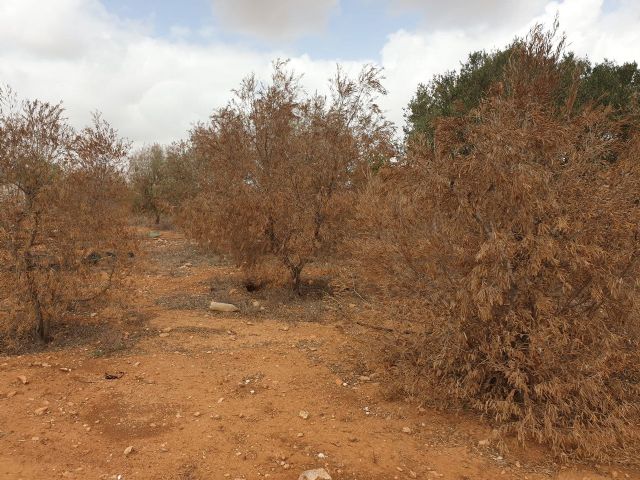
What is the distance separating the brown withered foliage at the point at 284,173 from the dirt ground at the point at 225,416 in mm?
2326

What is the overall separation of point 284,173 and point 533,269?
601cm

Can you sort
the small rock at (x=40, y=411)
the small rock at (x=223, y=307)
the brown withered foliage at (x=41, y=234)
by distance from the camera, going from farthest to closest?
the small rock at (x=223, y=307) → the brown withered foliage at (x=41, y=234) → the small rock at (x=40, y=411)

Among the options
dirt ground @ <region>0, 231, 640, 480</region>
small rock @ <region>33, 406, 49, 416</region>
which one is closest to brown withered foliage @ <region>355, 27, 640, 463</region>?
dirt ground @ <region>0, 231, 640, 480</region>

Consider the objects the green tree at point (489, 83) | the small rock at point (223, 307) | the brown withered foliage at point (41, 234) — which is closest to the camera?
the brown withered foliage at point (41, 234)

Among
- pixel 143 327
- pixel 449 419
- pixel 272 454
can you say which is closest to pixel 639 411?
pixel 449 419

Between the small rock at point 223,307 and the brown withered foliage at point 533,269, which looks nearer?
the brown withered foliage at point 533,269

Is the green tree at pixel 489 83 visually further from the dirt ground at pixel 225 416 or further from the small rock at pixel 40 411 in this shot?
the small rock at pixel 40 411

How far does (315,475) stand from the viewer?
3.45m

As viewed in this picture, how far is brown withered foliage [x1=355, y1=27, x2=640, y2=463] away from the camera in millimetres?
3918

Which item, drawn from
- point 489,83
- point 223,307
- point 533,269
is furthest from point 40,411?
point 489,83

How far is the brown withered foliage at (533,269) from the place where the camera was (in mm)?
3918

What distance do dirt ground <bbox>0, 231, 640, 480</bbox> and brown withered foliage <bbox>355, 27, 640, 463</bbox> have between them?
37 centimetres

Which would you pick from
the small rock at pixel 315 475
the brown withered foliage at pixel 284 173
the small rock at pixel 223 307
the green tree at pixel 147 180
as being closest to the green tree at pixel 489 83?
the brown withered foliage at pixel 284 173

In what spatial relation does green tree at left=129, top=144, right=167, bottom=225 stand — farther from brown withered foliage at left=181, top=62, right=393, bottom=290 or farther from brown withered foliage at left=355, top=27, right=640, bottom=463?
brown withered foliage at left=355, top=27, right=640, bottom=463
